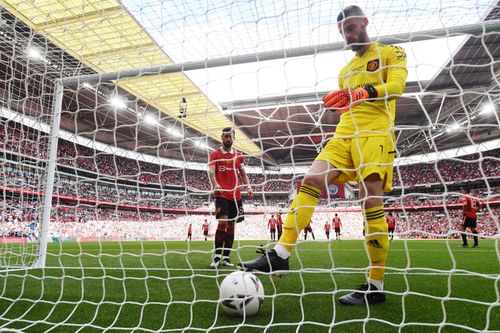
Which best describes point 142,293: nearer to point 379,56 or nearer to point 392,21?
point 379,56

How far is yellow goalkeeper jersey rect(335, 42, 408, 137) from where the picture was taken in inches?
79.1

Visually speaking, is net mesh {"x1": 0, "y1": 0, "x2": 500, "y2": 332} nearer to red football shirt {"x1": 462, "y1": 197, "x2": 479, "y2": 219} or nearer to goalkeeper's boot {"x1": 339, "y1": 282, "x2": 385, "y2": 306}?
goalkeeper's boot {"x1": 339, "y1": 282, "x2": 385, "y2": 306}

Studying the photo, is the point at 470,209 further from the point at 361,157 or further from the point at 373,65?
the point at 361,157

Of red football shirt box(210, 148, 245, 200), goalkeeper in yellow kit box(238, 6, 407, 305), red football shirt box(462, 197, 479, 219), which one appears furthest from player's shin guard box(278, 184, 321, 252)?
red football shirt box(462, 197, 479, 219)

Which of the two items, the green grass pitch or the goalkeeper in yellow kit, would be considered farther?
the goalkeeper in yellow kit

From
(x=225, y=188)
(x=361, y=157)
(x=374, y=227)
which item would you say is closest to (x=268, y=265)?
(x=374, y=227)

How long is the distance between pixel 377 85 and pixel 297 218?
1082 mm

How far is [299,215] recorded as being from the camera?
2041mm

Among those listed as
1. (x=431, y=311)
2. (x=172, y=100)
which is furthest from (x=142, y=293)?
(x=172, y=100)

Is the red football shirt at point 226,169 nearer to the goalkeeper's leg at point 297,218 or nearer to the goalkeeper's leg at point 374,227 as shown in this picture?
the goalkeeper's leg at point 297,218

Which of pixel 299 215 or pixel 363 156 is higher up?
pixel 363 156

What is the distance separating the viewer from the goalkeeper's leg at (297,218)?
195 cm

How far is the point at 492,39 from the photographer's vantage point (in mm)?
9242

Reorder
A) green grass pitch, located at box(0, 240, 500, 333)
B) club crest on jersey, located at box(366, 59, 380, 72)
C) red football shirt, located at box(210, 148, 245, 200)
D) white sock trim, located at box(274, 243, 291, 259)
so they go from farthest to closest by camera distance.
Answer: red football shirt, located at box(210, 148, 245, 200) → club crest on jersey, located at box(366, 59, 380, 72) → white sock trim, located at box(274, 243, 291, 259) → green grass pitch, located at box(0, 240, 500, 333)
